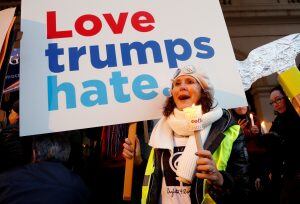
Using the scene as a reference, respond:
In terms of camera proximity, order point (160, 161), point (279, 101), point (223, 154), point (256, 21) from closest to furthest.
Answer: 1. point (223, 154)
2. point (160, 161)
3. point (279, 101)
4. point (256, 21)

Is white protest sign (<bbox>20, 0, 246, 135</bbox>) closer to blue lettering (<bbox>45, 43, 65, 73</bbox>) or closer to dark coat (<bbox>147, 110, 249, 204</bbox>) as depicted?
blue lettering (<bbox>45, 43, 65, 73</bbox>)

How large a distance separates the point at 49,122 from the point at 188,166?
0.87 m

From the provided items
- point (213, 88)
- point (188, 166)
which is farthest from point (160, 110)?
point (188, 166)

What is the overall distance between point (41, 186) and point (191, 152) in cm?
76

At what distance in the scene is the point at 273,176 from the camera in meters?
2.72

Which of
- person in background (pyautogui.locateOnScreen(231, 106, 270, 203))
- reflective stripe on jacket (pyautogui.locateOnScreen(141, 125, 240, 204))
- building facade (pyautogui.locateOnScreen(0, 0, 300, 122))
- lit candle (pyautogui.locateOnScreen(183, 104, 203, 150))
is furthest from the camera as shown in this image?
building facade (pyautogui.locateOnScreen(0, 0, 300, 122))

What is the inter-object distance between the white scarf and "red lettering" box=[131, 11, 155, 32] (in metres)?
0.67

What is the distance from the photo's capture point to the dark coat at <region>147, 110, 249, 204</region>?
1628 mm

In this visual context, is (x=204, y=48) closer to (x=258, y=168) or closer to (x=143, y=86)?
(x=143, y=86)

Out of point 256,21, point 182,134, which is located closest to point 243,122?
point 182,134

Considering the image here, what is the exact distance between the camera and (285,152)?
232 cm

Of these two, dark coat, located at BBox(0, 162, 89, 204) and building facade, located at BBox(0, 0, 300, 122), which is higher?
building facade, located at BBox(0, 0, 300, 122)

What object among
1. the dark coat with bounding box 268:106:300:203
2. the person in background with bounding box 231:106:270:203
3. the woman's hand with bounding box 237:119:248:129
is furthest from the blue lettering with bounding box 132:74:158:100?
the woman's hand with bounding box 237:119:248:129

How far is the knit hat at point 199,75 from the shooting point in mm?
2025
